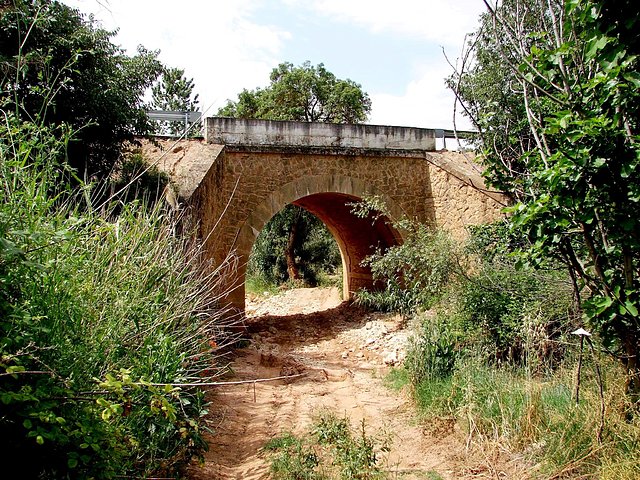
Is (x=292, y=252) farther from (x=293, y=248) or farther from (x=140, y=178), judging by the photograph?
(x=140, y=178)

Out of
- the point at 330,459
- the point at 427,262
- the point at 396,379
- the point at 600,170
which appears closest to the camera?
the point at 600,170

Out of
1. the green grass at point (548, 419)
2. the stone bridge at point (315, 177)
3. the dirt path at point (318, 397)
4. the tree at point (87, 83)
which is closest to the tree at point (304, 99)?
the stone bridge at point (315, 177)

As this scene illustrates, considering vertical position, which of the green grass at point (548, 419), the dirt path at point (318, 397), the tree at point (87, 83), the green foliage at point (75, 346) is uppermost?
the tree at point (87, 83)

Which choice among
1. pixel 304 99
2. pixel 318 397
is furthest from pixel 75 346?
pixel 304 99

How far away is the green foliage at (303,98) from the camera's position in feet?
71.6

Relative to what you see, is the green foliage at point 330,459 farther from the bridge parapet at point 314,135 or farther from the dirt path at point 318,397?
the bridge parapet at point 314,135

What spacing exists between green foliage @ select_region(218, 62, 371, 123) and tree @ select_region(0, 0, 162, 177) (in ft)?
45.1

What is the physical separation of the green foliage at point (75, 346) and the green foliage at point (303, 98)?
18587 millimetres

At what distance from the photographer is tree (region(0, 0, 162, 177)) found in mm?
6219

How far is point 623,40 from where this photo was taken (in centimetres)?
298

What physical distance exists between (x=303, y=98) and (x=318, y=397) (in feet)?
56.9

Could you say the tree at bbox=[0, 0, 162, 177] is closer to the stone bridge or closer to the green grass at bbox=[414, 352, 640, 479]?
the stone bridge

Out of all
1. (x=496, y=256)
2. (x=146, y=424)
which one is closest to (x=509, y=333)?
(x=496, y=256)

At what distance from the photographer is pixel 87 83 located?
6.80m
